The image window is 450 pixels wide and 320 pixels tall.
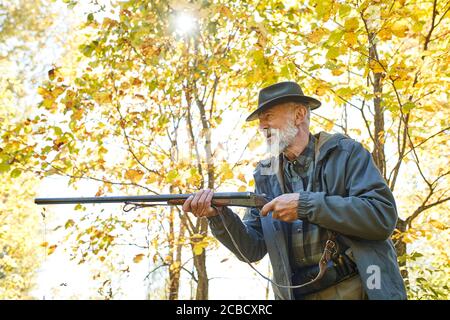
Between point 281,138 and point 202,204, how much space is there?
2.53 feet

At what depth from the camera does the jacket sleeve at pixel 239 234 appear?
294 cm

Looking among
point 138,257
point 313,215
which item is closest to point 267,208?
point 313,215

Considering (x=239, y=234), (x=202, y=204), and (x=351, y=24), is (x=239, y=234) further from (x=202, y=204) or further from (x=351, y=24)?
(x=351, y=24)

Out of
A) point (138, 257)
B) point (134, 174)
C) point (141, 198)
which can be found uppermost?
point (134, 174)

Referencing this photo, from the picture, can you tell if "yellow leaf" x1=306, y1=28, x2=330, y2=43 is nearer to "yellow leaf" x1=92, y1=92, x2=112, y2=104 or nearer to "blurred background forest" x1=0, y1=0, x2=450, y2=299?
"blurred background forest" x1=0, y1=0, x2=450, y2=299

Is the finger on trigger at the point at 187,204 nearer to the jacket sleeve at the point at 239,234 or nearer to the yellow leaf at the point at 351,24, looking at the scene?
the jacket sleeve at the point at 239,234

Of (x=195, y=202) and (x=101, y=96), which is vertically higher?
(x=101, y=96)

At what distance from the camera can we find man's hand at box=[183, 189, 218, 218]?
2889 mm

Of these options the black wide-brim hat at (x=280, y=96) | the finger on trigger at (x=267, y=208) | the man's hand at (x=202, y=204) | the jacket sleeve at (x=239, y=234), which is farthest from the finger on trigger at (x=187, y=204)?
the black wide-brim hat at (x=280, y=96)

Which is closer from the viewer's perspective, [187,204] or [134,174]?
[187,204]

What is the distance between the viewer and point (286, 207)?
252 centimetres

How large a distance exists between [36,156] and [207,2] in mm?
2978

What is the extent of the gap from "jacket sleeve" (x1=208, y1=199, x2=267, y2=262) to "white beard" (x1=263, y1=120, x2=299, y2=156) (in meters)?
0.57

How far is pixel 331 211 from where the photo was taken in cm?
240
